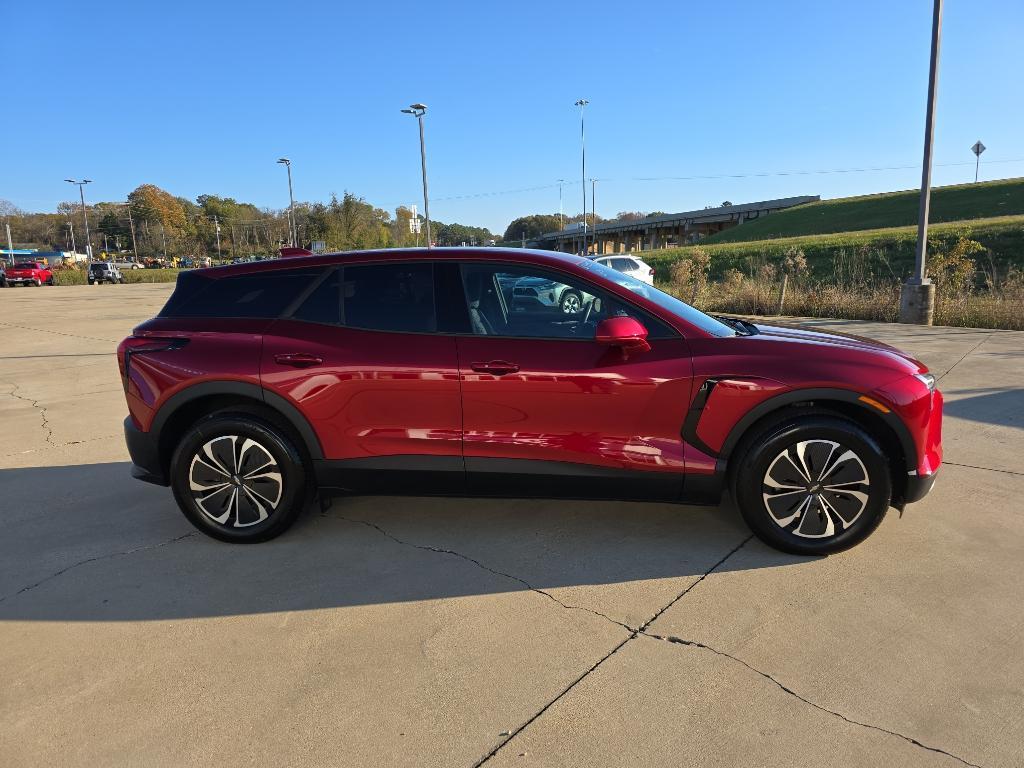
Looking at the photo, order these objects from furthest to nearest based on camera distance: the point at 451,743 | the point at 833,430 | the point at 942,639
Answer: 1. the point at 833,430
2. the point at 942,639
3. the point at 451,743

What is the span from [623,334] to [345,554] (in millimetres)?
1930

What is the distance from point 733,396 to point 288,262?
2.62 meters

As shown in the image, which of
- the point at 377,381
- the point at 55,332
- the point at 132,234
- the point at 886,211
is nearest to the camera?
the point at 377,381

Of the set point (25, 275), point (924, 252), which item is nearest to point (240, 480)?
point (924, 252)

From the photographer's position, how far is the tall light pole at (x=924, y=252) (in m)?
12.0

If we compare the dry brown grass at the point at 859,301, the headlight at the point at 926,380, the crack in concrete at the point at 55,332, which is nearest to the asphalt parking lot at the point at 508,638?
the headlight at the point at 926,380

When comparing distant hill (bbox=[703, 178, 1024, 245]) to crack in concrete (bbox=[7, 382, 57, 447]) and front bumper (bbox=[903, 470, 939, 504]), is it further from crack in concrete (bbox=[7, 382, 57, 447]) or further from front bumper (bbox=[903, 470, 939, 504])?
crack in concrete (bbox=[7, 382, 57, 447])

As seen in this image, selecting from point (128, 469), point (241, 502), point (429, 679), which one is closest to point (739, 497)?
point (429, 679)

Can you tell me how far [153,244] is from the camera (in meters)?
110

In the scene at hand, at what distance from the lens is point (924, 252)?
489 inches

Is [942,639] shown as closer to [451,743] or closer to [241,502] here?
[451,743]

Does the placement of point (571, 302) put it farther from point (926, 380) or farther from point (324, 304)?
point (926, 380)

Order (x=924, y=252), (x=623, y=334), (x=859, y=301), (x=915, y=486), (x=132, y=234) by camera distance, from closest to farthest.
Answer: (x=623, y=334), (x=915, y=486), (x=924, y=252), (x=859, y=301), (x=132, y=234)

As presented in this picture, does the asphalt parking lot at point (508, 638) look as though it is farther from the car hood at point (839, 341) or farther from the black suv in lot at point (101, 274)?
the black suv in lot at point (101, 274)
